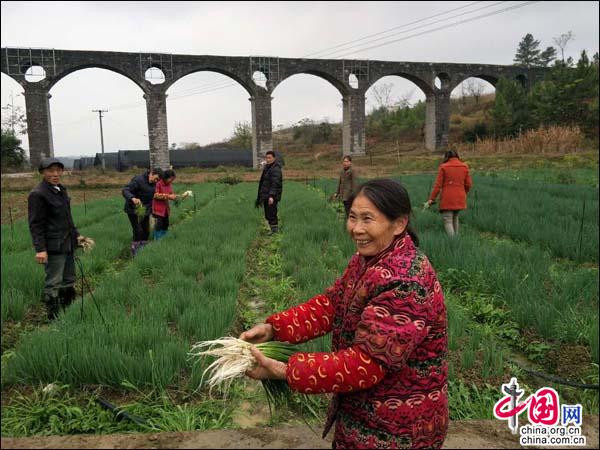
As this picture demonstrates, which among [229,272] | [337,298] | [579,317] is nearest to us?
[337,298]

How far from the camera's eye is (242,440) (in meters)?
1.59

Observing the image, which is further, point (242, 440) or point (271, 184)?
point (271, 184)

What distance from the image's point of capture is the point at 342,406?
4.65 ft

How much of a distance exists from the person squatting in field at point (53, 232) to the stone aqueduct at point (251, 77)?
2457cm

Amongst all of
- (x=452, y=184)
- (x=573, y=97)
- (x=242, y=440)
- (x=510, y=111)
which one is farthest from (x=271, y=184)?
(x=510, y=111)

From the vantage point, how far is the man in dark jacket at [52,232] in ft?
11.8

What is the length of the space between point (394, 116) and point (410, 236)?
43.8 meters

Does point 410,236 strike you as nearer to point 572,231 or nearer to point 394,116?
point 572,231

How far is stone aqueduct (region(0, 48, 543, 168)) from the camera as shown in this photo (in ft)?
80.8

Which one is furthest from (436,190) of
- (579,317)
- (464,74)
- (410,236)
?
(464,74)

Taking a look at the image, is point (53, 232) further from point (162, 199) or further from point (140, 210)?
point (162, 199)

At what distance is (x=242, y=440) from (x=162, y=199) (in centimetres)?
488

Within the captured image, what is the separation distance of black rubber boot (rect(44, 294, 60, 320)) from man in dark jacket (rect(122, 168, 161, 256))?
2232mm

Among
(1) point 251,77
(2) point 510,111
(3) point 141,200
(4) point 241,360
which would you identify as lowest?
(4) point 241,360
